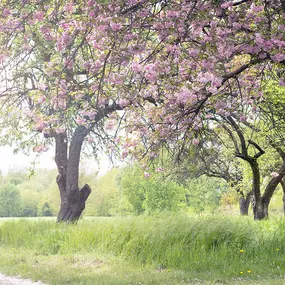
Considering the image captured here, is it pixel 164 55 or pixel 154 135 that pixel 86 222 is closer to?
pixel 154 135

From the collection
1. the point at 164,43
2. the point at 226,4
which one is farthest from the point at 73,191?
the point at 226,4

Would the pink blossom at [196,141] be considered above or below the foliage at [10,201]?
above

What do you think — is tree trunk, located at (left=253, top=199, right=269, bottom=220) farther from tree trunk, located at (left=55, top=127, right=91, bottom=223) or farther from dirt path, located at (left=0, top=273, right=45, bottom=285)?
dirt path, located at (left=0, top=273, right=45, bottom=285)

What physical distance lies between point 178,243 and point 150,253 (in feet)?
2.84

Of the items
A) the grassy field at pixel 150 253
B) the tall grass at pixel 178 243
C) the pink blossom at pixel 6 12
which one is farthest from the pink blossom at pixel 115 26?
the tall grass at pixel 178 243

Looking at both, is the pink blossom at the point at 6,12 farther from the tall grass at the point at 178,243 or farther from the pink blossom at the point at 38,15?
the tall grass at the point at 178,243

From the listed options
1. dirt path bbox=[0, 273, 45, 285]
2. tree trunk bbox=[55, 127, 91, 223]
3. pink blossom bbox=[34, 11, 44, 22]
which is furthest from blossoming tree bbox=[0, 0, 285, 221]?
tree trunk bbox=[55, 127, 91, 223]

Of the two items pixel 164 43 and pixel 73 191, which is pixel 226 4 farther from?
pixel 73 191

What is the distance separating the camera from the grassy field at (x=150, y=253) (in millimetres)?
7527

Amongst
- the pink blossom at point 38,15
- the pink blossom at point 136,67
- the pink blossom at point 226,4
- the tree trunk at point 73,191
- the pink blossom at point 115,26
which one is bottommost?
the tree trunk at point 73,191

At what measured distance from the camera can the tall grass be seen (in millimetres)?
8531

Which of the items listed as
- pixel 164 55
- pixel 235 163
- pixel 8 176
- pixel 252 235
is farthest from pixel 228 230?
pixel 8 176

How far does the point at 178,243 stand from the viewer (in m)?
9.62

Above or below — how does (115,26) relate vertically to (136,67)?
above
